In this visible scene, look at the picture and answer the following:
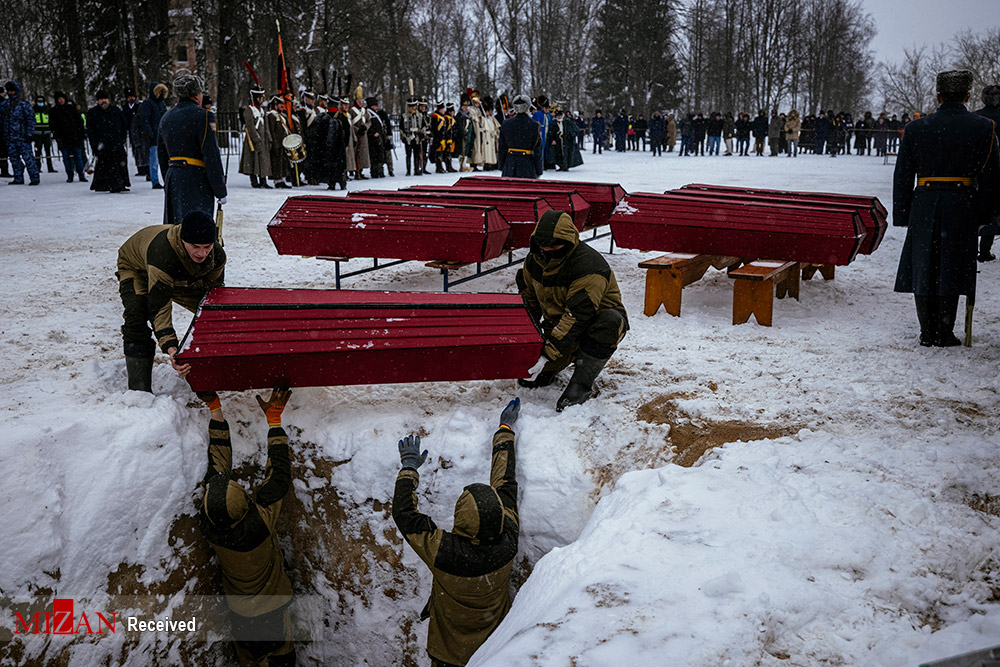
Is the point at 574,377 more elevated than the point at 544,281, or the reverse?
the point at 544,281

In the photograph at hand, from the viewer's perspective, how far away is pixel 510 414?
4016 millimetres

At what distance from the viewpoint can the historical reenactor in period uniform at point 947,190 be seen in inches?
177

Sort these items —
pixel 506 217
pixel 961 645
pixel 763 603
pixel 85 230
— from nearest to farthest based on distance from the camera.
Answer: pixel 961 645, pixel 763 603, pixel 506 217, pixel 85 230

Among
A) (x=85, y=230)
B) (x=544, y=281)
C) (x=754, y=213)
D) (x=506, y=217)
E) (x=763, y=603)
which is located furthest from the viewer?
(x=85, y=230)

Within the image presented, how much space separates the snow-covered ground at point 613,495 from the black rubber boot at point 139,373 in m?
0.12

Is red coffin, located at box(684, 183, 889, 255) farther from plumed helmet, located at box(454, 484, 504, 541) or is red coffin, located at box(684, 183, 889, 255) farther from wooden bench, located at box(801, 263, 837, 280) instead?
plumed helmet, located at box(454, 484, 504, 541)

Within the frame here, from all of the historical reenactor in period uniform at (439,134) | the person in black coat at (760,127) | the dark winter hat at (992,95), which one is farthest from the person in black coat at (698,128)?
the dark winter hat at (992,95)

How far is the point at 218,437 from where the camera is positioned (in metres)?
4.02

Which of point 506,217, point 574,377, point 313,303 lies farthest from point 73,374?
point 506,217

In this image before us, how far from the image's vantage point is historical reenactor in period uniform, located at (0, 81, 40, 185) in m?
12.6

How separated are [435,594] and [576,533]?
72 cm

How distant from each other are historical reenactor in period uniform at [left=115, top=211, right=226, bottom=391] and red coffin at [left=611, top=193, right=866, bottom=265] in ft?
11.0

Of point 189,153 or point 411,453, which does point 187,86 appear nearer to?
point 189,153

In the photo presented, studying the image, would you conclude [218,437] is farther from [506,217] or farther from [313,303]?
[506,217]
